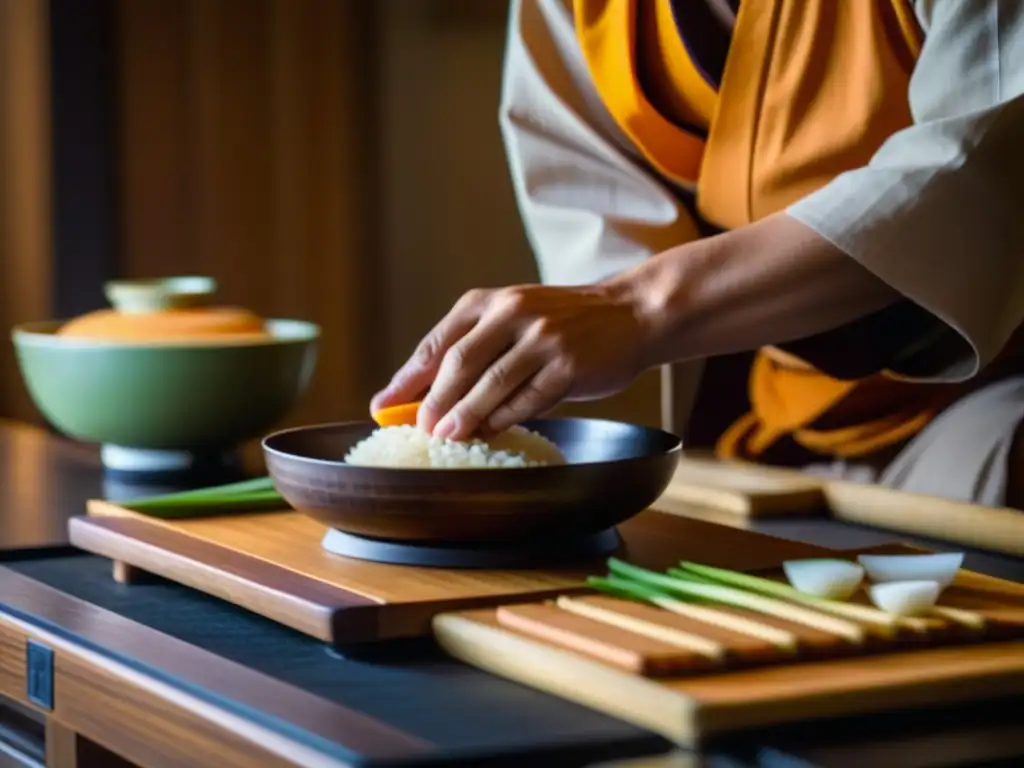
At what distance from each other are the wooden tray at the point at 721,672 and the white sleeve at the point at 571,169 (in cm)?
73

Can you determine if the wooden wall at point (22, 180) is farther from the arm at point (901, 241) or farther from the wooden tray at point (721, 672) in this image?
the wooden tray at point (721, 672)

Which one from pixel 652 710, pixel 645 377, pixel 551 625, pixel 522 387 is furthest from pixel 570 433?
pixel 645 377

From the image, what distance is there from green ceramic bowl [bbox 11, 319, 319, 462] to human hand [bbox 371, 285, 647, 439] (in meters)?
0.54

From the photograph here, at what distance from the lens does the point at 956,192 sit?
1.13m

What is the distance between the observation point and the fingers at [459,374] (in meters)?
1.05

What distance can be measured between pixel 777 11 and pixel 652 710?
826mm

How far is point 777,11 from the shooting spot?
4.55 ft

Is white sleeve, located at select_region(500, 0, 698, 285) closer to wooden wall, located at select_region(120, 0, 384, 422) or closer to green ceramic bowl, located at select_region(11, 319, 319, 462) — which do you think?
green ceramic bowl, located at select_region(11, 319, 319, 462)

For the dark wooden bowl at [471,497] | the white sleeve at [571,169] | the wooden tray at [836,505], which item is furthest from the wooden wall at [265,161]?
the dark wooden bowl at [471,497]

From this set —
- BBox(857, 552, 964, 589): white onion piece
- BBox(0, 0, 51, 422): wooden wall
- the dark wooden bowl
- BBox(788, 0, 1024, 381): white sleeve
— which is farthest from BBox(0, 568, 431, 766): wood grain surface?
BBox(0, 0, 51, 422): wooden wall

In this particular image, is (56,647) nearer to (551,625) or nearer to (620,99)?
(551,625)

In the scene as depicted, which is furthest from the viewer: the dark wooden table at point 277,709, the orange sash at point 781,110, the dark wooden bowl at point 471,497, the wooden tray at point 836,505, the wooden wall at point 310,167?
the wooden wall at point 310,167

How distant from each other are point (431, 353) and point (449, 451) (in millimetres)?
98

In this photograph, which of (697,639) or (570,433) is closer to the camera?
(697,639)
